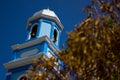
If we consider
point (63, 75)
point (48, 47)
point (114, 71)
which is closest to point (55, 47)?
point (48, 47)

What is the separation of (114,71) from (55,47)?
1558 cm

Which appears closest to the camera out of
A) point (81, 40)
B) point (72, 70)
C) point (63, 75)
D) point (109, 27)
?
point (81, 40)

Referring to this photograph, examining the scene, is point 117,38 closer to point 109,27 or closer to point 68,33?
point 109,27

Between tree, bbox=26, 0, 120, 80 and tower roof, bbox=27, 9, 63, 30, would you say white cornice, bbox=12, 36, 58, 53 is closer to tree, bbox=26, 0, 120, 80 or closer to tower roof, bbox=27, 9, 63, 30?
tower roof, bbox=27, 9, 63, 30

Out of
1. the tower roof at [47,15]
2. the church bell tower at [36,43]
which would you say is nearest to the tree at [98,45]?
the church bell tower at [36,43]

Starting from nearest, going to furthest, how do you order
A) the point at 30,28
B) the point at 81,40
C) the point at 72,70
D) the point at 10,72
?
the point at 81,40 → the point at 72,70 → the point at 10,72 → the point at 30,28

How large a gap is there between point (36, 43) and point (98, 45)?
626 inches

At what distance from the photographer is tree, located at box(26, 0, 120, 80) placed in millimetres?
6320

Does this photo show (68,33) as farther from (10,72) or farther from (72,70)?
(10,72)

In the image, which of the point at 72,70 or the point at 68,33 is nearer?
the point at 68,33

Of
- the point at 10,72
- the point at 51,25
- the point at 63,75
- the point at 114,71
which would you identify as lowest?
the point at 114,71

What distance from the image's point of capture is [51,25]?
902 inches

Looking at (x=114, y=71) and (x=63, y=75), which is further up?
(x=63, y=75)

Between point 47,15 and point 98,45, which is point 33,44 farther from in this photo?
point 98,45
